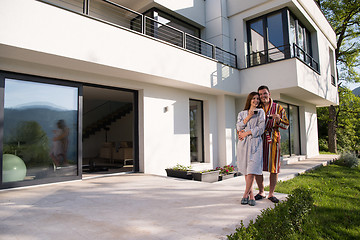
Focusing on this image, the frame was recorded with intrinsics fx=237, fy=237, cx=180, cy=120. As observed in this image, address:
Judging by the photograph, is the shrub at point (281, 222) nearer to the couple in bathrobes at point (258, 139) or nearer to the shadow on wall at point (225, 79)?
the couple in bathrobes at point (258, 139)

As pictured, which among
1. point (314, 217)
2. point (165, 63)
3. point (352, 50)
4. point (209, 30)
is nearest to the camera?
point (314, 217)

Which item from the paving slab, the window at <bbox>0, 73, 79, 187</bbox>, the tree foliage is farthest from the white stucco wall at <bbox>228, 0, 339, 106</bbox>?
the window at <bbox>0, 73, 79, 187</bbox>

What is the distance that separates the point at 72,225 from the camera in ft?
8.49

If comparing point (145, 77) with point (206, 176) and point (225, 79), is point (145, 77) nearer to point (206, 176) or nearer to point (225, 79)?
point (206, 176)

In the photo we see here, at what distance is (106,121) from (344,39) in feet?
55.9

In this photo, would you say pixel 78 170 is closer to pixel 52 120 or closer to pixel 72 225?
pixel 52 120

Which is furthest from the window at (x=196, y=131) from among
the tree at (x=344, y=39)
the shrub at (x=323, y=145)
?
the shrub at (x=323, y=145)

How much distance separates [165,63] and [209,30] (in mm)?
4064

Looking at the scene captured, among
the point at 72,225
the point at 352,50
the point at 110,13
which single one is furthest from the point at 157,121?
the point at 352,50

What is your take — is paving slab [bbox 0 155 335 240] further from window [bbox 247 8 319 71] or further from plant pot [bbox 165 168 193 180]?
window [bbox 247 8 319 71]

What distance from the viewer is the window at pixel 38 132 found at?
4.55 meters

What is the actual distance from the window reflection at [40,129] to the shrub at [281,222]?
4.26m

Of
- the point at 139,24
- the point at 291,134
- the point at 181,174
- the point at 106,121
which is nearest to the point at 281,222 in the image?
the point at 181,174

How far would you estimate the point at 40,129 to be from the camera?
4934mm
